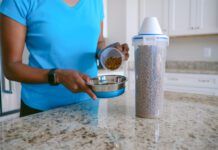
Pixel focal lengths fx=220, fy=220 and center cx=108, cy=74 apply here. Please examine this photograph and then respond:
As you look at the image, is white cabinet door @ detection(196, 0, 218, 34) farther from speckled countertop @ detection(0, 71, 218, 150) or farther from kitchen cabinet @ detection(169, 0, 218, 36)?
speckled countertop @ detection(0, 71, 218, 150)

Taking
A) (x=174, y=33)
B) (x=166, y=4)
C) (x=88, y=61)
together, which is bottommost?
(x=88, y=61)

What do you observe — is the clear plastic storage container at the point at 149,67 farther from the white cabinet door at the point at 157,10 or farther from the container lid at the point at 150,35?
the white cabinet door at the point at 157,10

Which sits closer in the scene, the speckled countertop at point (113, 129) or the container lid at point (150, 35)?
the speckled countertop at point (113, 129)

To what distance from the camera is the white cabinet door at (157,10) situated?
2.86 m

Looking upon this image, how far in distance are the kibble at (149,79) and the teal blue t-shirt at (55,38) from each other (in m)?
0.34

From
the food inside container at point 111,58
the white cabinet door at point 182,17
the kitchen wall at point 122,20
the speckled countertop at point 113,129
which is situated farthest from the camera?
the kitchen wall at point 122,20

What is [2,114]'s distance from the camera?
1.76 m

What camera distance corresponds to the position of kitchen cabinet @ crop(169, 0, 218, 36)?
2564 mm

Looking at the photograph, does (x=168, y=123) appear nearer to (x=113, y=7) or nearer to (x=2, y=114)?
Result: (x=2, y=114)

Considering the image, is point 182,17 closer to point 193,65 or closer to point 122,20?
point 193,65

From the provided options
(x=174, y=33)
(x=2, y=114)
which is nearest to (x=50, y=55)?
(x=2, y=114)

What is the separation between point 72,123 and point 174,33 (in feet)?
8.15

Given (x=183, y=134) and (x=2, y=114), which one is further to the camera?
(x=2, y=114)

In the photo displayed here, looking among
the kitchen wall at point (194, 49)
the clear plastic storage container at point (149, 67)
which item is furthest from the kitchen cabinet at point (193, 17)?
the clear plastic storage container at point (149, 67)
